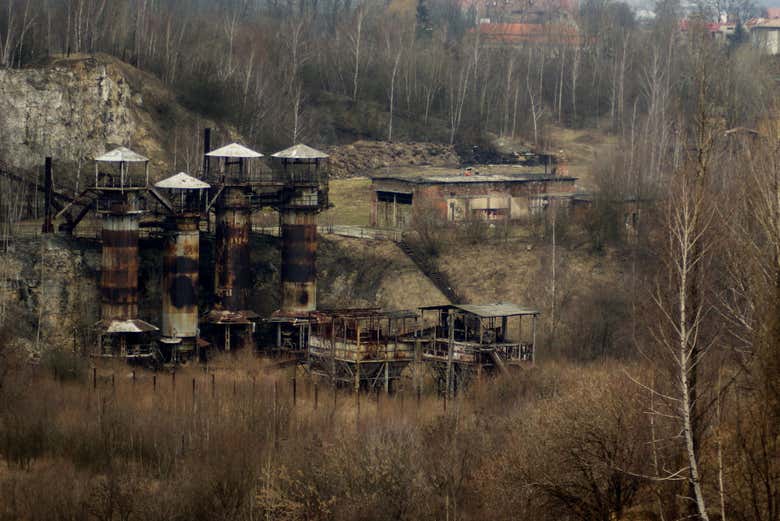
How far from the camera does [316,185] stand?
57.1 metres

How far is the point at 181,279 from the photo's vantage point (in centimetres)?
5391

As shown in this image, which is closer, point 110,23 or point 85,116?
point 85,116

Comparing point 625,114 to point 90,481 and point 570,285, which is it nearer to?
point 570,285

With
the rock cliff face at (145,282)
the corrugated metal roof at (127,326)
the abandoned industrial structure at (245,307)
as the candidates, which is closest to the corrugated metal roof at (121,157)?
the abandoned industrial structure at (245,307)

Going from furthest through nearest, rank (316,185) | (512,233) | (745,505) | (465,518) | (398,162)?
1. (398,162)
2. (512,233)
3. (316,185)
4. (465,518)
5. (745,505)

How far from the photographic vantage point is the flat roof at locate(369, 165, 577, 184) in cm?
6894

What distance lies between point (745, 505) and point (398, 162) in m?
58.6

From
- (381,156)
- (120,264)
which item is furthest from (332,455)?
(381,156)

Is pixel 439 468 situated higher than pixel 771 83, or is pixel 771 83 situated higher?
pixel 771 83

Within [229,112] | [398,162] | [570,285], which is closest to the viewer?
[570,285]

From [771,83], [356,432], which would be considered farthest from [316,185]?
[771,83]

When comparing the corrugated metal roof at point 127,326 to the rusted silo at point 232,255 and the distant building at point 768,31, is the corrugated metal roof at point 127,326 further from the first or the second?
the distant building at point 768,31

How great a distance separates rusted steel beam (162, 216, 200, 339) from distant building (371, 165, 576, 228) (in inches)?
577

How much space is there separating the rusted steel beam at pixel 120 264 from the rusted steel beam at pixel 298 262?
6.03m
